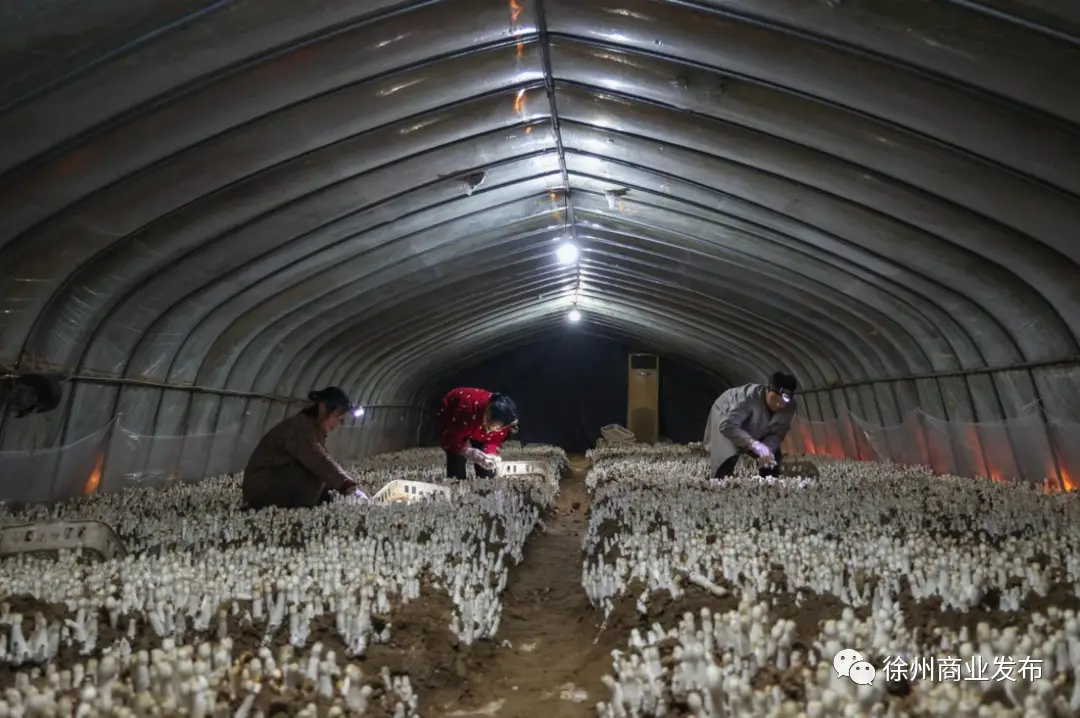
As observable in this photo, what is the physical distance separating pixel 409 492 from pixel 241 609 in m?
5.65

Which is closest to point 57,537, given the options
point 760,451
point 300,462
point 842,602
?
point 300,462

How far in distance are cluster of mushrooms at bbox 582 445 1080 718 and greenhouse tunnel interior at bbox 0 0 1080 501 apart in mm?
3122

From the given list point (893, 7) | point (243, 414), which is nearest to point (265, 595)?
point (893, 7)

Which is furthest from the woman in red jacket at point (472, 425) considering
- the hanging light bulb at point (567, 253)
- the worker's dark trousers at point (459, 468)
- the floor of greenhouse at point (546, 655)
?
the floor of greenhouse at point (546, 655)

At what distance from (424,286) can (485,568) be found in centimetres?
985

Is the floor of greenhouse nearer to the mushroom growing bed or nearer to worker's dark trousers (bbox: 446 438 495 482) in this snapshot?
the mushroom growing bed

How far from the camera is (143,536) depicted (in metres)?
7.52

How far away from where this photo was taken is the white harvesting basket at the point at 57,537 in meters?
6.54

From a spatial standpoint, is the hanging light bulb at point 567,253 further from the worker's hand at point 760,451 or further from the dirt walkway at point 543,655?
the dirt walkway at point 543,655

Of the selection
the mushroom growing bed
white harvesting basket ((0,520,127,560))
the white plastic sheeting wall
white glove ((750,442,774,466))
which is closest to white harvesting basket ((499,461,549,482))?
white glove ((750,442,774,466))

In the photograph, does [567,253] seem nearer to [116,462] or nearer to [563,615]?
[116,462]

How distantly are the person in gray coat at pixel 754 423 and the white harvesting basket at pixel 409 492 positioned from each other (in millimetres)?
3816

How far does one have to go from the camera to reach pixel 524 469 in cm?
1538

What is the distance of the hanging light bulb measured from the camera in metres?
15.8
